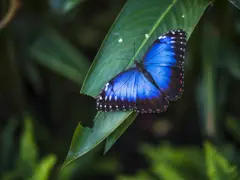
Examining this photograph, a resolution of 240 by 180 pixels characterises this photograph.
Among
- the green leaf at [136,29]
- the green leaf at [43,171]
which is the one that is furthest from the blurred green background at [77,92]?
the green leaf at [136,29]

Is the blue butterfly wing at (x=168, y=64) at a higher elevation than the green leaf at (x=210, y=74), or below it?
higher

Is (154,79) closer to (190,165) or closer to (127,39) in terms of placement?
(127,39)

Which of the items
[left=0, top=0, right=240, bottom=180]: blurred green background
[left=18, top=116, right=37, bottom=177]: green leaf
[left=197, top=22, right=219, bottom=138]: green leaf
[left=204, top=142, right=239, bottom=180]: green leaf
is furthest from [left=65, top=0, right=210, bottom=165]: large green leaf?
[left=197, top=22, right=219, bottom=138]: green leaf

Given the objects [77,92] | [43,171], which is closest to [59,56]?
[77,92]

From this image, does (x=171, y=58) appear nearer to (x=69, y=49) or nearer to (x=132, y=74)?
(x=132, y=74)

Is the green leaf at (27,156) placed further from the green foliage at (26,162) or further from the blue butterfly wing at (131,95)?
the blue butterfly wing at (131,95)

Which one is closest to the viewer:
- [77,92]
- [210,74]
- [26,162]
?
[26,162]
